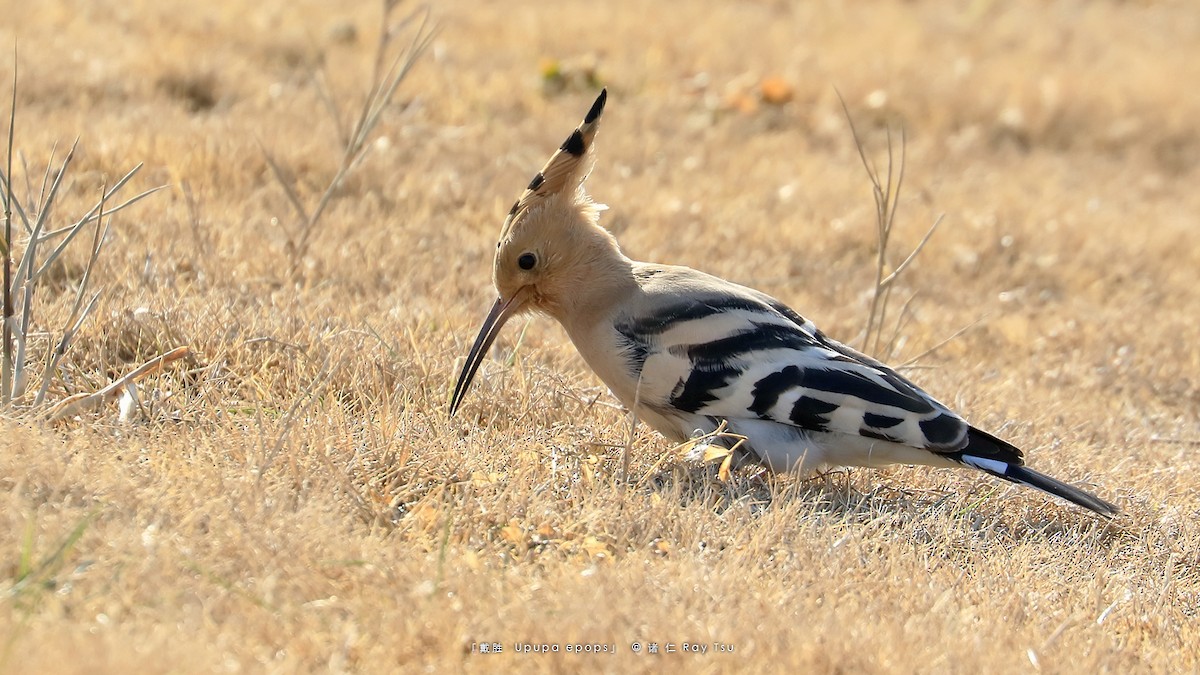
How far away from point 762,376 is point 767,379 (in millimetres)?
14

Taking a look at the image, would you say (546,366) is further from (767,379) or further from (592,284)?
(767,379)

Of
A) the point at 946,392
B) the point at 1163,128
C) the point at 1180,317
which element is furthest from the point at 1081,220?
the point at 946,392

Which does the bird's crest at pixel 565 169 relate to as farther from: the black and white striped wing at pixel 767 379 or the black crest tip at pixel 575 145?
the black and white striped wing at pixel 767 379

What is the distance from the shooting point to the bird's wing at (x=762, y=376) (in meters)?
3.13

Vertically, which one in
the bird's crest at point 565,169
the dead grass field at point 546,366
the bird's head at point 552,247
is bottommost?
the dead grass field at point 546,366

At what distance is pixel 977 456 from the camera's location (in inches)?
122

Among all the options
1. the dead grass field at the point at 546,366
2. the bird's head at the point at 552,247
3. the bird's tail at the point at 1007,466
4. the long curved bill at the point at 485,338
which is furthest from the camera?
the bird's head at the point at 552,247

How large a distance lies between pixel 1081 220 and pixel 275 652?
20.2ft

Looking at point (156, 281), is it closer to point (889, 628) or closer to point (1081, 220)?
point (889, 628)

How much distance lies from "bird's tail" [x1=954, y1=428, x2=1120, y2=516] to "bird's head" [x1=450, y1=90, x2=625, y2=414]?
1.06 m

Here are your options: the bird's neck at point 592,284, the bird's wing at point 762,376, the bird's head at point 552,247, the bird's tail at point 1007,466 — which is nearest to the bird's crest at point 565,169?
the bird's head at point 552,247

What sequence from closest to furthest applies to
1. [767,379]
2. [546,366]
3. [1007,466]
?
[1007,466], [767,379], [546,366]

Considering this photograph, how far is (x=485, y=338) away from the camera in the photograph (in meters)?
3.46

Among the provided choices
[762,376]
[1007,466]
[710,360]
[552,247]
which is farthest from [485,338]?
[1007,466]
